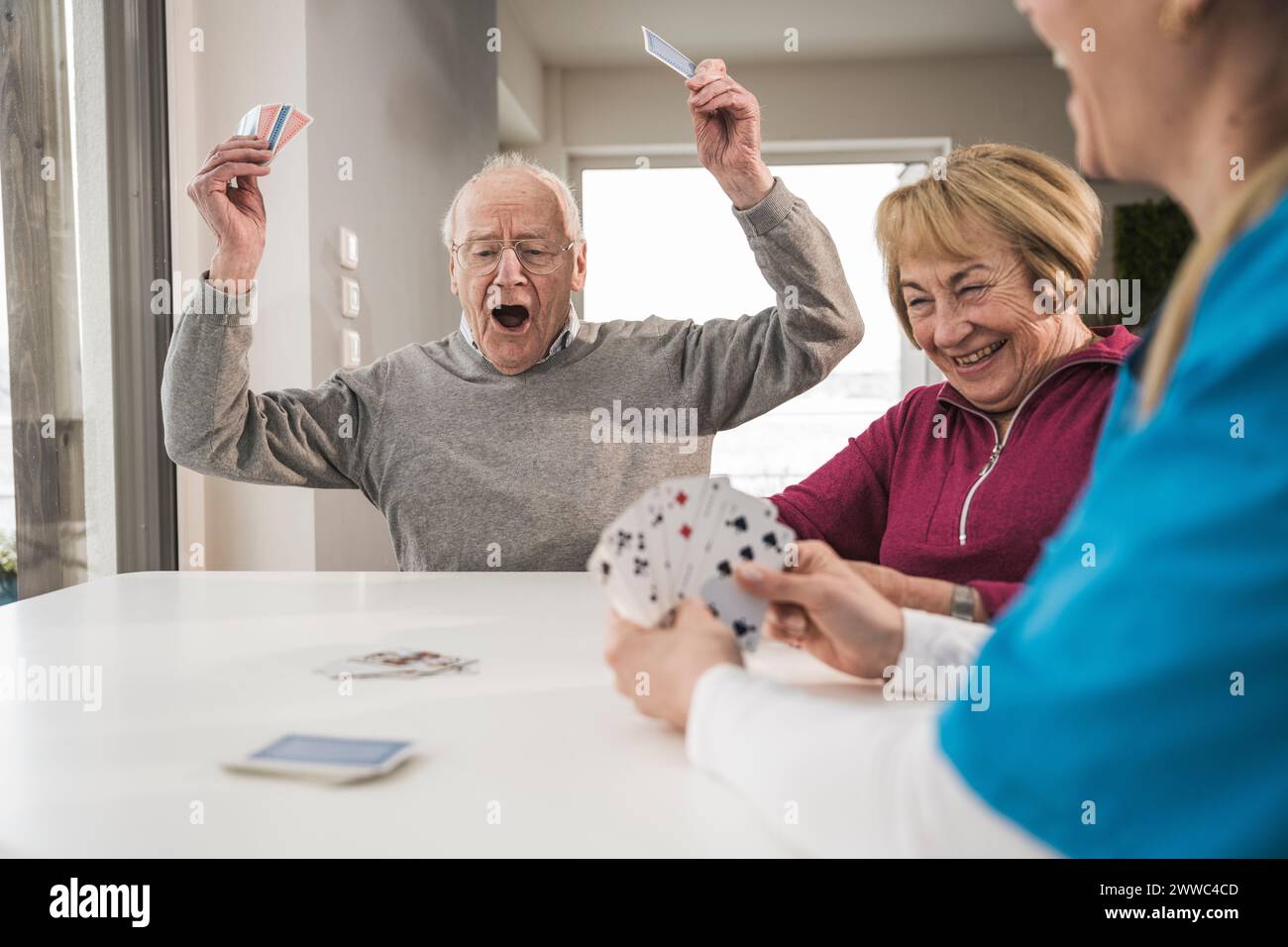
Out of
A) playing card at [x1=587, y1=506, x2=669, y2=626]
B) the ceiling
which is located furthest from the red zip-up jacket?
the ceiling

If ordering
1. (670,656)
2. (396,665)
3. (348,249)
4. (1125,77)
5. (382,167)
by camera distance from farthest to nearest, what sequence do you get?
(382,167) → (348,249) → (396,665) → (670,656) → (1125,77)

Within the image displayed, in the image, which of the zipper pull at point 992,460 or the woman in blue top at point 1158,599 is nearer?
the woman in blue top at point 1158,599

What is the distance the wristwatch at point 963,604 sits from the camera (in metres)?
1.18

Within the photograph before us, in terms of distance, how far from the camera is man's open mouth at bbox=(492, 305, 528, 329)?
78.2 inches

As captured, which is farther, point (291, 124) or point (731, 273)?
point (731, 273)

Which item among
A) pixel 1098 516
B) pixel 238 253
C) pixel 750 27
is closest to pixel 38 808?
pixel 1098 516

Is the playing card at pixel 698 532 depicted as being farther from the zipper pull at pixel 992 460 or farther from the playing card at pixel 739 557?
the zipper pull at pixel 992 460

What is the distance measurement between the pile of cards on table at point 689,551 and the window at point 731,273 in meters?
5.46

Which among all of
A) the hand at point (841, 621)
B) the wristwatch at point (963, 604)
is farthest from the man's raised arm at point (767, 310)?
the hand at point (841, 621)

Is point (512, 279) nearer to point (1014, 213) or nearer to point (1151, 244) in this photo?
point (1014, 213)

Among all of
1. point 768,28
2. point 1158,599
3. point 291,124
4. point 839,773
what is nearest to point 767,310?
point 291,124

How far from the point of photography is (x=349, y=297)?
2.79 metres

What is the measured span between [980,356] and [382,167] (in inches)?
85.5
